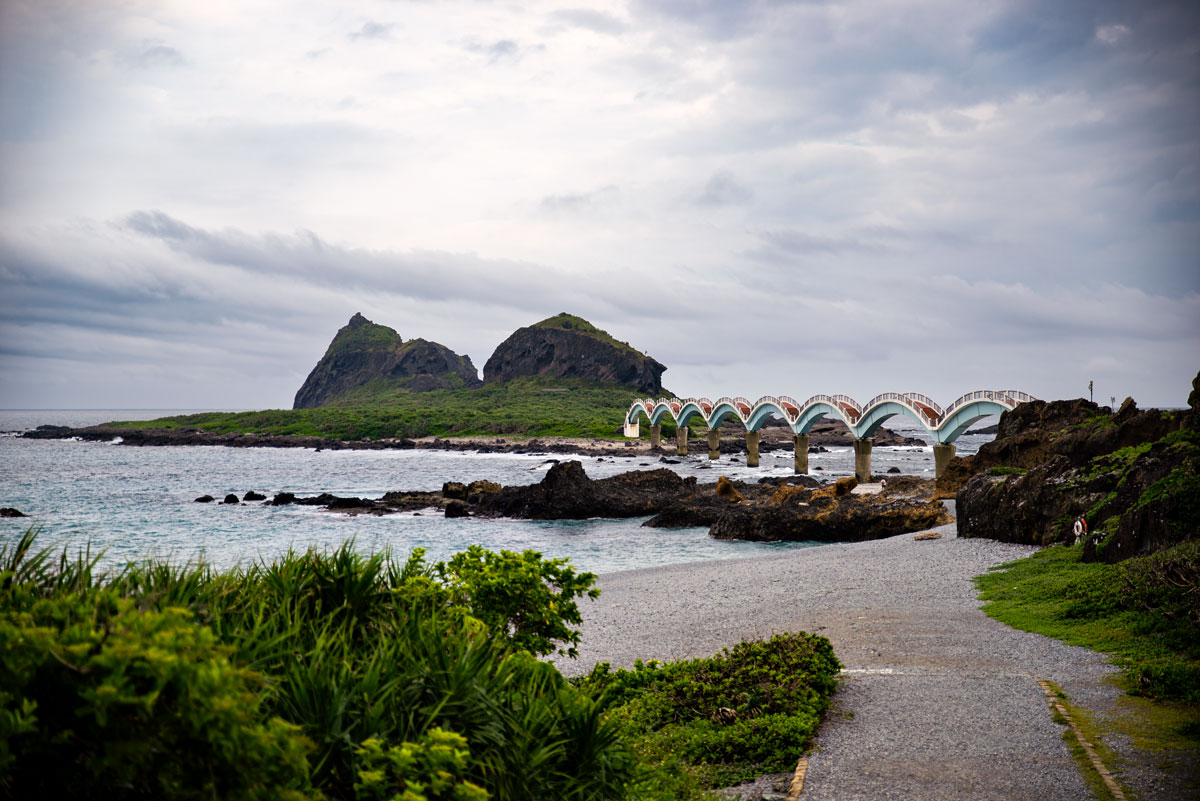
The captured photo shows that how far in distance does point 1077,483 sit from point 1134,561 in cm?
836

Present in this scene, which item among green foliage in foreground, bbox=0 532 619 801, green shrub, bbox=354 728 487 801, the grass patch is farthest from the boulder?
green shrub, bbox=354 728 487 801

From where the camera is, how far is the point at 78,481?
6875 cm

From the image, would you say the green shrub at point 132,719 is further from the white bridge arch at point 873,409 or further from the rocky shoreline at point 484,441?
the rocky shoreline at point 484,441

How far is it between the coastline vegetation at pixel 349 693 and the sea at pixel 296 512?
65cm

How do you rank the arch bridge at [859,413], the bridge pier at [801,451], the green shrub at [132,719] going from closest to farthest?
the green shrub at [132,719]
the arch bridge at [859,413]
the bridge pier at [801,451]

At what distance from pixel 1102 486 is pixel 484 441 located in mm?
112953

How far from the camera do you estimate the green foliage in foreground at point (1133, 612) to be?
896 cm

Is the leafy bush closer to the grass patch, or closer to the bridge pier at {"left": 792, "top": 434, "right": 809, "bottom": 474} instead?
the grass patch

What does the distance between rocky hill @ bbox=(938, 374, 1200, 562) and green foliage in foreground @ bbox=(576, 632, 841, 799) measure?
7.82 meters

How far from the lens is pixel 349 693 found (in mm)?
4652

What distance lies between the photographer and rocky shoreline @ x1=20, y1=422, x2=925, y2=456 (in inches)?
4616

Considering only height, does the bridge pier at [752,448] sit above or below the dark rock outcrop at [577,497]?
above

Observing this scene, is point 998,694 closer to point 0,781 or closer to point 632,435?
point 0,781

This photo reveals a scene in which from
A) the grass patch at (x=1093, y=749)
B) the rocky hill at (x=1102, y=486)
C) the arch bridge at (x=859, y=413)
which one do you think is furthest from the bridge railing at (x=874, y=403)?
the grass patch at (x=1093, y=749)
